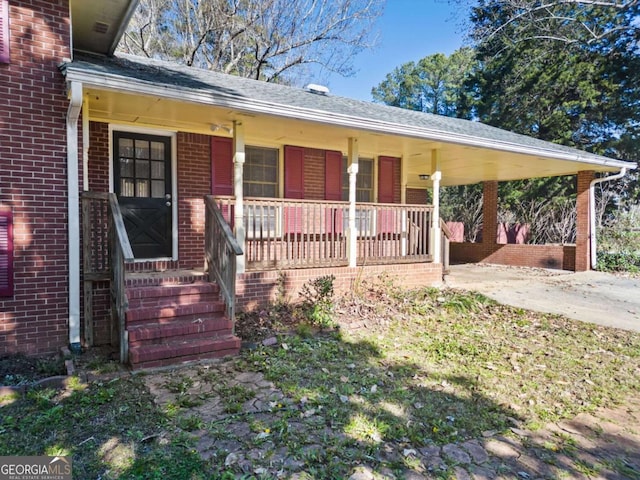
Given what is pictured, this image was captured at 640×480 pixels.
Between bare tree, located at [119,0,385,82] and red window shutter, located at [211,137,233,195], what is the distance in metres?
11.7

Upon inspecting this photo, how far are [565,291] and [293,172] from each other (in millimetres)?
6136

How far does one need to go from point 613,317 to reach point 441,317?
2.78 meters

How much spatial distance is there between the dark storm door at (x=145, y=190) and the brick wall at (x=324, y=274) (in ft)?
5.91

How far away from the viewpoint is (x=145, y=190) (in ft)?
23.0

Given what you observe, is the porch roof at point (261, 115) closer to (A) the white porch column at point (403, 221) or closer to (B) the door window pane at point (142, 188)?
(A) the white porch column at point (403, 221)

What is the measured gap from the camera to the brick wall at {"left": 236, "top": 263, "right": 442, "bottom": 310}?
632cm

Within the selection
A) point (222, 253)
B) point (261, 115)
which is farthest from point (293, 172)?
point (222, 253)

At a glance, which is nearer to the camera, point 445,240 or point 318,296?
point 318,296

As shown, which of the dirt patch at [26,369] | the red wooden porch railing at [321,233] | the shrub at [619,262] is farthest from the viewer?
the shrub at [619,262]

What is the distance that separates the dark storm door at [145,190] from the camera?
679 cm

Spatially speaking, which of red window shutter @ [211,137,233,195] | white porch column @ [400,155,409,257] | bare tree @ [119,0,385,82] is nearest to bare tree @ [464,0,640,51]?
bare tree @ [119,0,385,82]

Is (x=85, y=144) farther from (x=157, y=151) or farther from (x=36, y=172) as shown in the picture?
(x=157, y=151)

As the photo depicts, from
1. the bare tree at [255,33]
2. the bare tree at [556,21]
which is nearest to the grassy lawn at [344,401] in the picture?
the bare tree at [556,21]

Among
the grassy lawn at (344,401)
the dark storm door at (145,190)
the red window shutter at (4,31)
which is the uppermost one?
the red window shutter at (4,31)
